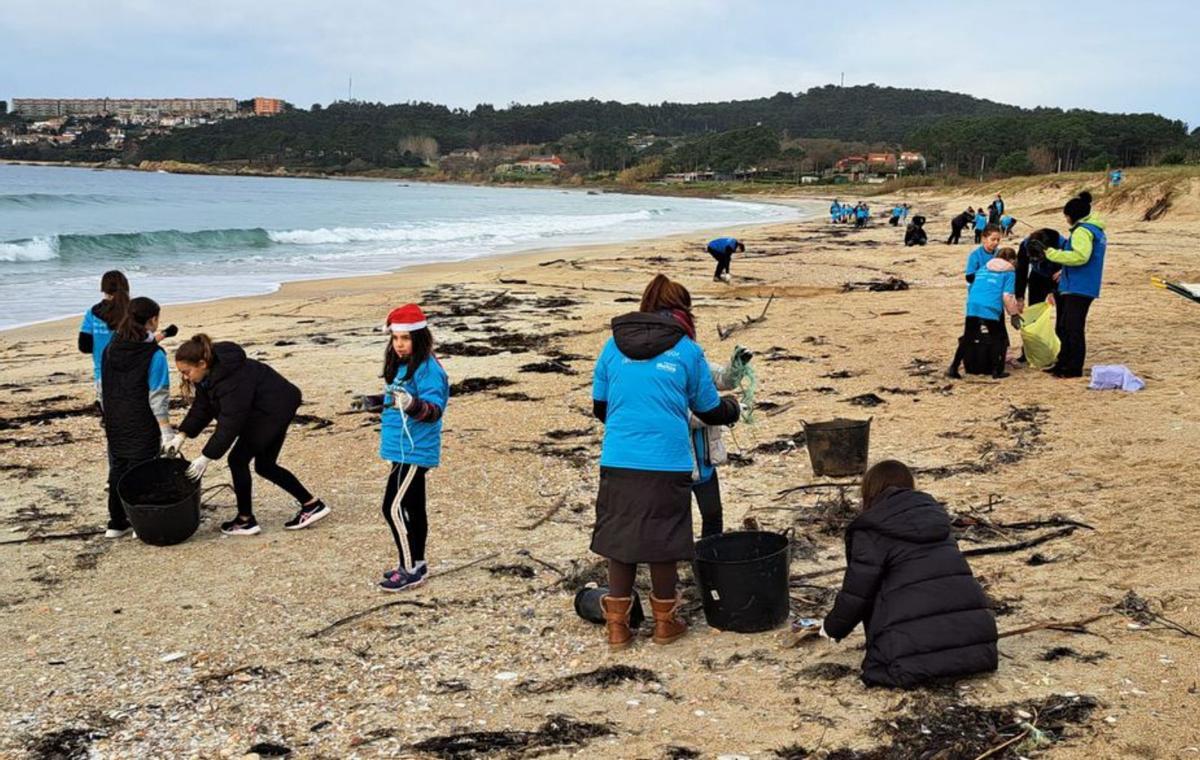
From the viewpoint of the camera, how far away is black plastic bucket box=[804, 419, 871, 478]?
7.77 metres

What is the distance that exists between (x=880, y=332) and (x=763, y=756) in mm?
10637

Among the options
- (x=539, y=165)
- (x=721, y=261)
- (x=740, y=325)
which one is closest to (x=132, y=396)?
(x=740, y=325)

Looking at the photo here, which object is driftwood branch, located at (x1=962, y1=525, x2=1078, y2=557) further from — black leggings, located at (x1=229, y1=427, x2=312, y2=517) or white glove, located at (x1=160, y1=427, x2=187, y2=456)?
white glove, located at (x1=160, y1=427, x2=187, y2=456)

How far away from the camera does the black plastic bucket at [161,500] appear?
22.0 ft

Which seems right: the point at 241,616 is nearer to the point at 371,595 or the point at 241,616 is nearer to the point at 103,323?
the point at 371,595

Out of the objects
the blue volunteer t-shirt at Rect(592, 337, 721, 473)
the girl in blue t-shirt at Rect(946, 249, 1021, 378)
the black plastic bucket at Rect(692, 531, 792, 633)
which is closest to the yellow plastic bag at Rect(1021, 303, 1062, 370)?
the girl in blue t-shirt at Rect(946, 249, 1021, 378)

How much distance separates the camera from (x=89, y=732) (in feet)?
14.4

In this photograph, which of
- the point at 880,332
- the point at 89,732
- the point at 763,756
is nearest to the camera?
the point at 763,756

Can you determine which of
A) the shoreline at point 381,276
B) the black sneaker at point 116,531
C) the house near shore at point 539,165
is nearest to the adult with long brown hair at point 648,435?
the black sneaker at point 116,531

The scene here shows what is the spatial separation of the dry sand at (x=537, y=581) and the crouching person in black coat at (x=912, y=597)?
15 centimetres

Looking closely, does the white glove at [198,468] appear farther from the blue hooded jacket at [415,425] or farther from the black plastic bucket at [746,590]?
the black plastic bucket at [746,590]

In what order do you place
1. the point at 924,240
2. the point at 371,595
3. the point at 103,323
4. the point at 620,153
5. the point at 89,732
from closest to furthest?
1. the point at 89,732
2. the point at 371,595
3. the point at 103,323
4. the point at 924,240
5. the point at 620,153

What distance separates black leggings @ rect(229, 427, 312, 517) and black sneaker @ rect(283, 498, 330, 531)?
12 cm

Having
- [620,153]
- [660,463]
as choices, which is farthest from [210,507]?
[620,153]
